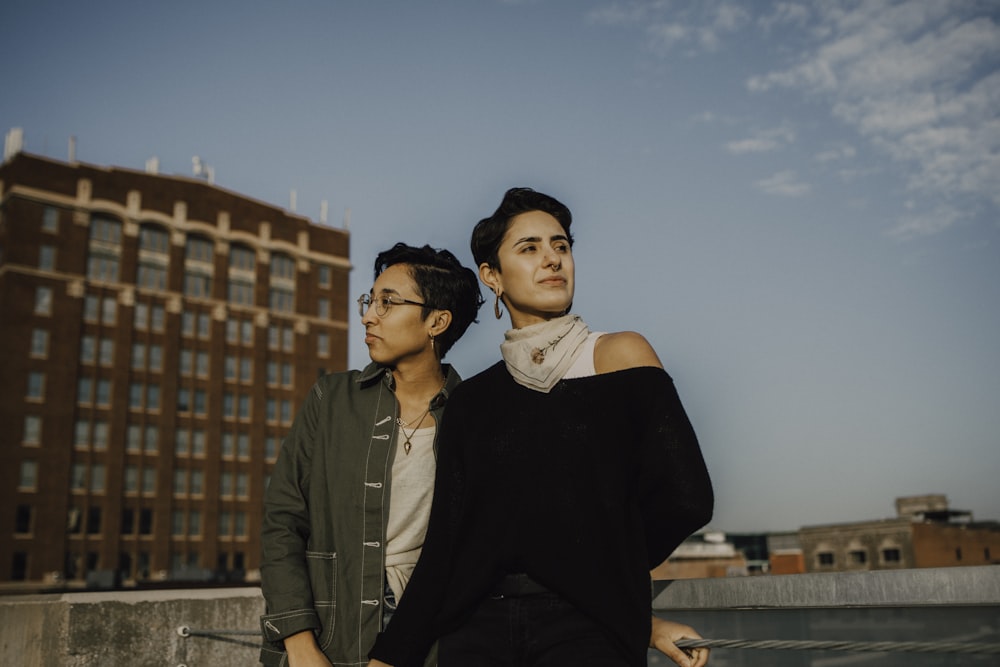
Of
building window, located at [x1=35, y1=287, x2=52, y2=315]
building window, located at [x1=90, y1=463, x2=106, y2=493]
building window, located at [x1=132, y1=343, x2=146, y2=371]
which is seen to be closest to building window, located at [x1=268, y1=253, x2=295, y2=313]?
building window, located at [x1=132, y1=343, x2=146, y2=371]

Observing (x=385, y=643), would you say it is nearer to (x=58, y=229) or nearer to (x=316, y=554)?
(x=316, y=554)

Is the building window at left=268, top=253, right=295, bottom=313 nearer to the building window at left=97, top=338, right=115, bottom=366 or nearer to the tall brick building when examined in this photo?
the tall brick building

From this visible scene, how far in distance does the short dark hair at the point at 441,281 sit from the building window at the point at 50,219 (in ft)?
194

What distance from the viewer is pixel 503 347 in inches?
102

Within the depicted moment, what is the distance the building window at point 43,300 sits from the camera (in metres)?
54.4

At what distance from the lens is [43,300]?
5459cm

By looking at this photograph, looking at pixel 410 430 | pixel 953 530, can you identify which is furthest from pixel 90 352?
pixel 410 430

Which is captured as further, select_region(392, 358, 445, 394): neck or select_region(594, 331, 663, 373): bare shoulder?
select_region(392, 358, 445, 394): neck

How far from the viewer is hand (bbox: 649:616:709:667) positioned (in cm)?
222

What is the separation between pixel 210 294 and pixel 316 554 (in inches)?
2478

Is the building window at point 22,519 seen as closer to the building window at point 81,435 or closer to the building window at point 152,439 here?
the building window at point 81,435

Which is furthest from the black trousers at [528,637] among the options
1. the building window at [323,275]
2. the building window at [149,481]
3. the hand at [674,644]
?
the building window at [323,275]

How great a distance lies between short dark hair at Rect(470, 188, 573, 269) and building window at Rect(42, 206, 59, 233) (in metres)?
59.7

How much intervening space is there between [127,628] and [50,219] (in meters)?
58.2
